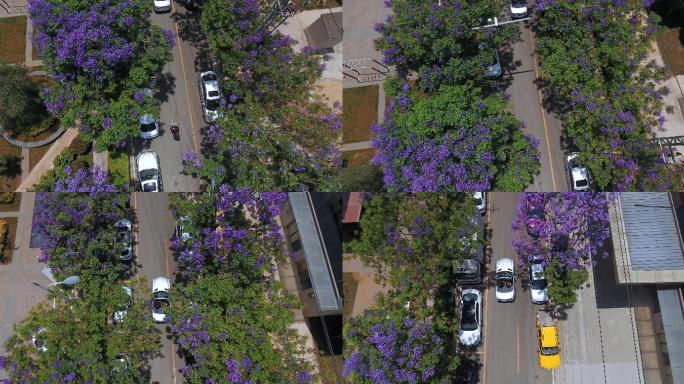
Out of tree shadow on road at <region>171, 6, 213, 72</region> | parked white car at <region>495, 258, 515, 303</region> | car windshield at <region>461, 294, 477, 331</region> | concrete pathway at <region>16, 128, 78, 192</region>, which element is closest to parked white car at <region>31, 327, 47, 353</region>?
concrete pathway at <region>16, 128, 78, 192</region>

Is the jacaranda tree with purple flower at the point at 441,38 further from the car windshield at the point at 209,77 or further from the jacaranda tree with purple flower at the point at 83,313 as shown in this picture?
the jacaranda tree with purple flower at the point at 83,313

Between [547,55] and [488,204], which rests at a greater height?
[547,55]

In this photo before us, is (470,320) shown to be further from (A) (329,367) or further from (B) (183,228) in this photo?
(B) (183,228)

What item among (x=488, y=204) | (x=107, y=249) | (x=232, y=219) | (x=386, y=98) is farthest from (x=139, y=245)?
(x=488, y=204)

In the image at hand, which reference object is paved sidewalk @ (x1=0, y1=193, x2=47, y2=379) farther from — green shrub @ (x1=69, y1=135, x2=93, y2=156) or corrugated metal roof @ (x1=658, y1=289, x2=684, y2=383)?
corrugated metal roof @ (x1=658, y1=289, x2=684, y2=383)

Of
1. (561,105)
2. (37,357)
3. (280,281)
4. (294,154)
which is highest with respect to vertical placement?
(561,105)

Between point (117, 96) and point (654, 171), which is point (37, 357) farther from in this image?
point (654, 171)
